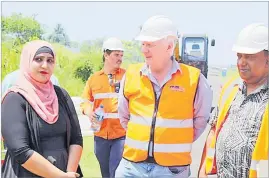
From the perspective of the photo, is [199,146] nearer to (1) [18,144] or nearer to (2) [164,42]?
(2) [164,42]

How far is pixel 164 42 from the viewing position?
2.74 m

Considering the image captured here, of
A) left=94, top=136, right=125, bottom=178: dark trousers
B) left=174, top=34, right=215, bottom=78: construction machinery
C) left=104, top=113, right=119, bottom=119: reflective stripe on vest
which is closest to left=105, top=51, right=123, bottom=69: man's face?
left=104, top=113, right=119, bottom=119: reflective stripe on vest

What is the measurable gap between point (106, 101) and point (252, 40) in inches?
79.3

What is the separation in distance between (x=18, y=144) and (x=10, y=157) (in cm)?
17

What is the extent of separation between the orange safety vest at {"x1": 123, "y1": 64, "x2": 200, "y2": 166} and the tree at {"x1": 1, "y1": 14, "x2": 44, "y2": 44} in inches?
133

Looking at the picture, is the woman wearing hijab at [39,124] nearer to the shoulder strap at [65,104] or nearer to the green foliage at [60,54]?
the shoulder strap at [65,104]

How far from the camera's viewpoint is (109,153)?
4195 mm

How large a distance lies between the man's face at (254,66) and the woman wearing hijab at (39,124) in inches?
43.6

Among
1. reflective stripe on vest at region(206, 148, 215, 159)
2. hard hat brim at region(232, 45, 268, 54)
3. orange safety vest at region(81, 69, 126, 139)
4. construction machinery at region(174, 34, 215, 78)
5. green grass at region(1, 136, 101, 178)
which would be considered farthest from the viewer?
construction machinery at region(174, 34, 215, 78)

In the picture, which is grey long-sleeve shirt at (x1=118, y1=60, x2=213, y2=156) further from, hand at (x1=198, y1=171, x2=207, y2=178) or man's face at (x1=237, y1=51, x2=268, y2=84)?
man's face at (x1=237, y1=51, x2=268, y2=84)

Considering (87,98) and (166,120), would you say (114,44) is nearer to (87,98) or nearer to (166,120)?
(87,98)

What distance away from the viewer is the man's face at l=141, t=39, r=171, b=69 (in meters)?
2.73

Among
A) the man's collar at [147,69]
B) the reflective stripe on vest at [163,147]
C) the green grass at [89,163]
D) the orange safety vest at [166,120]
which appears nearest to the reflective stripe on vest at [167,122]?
the orange safety vest at [166,120]

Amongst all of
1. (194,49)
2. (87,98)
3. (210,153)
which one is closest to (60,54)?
(87,98)
